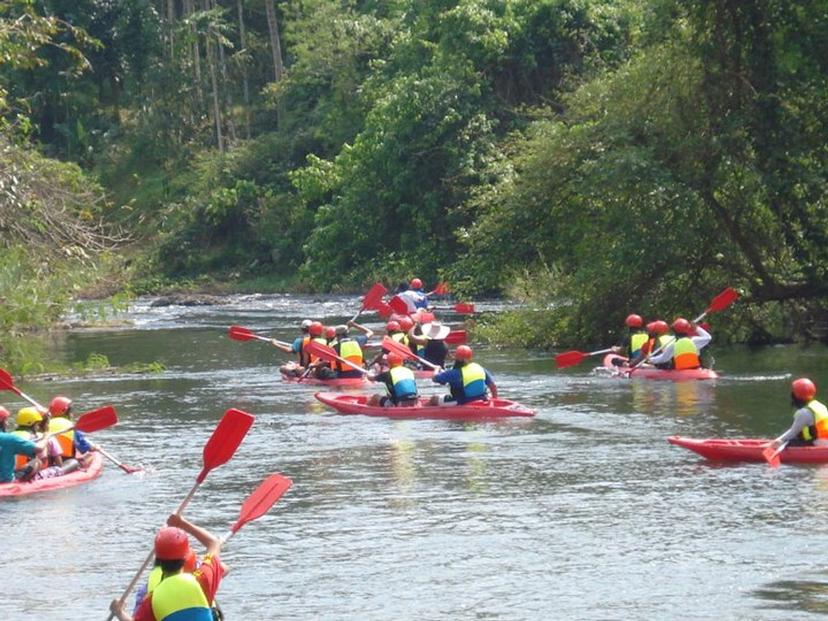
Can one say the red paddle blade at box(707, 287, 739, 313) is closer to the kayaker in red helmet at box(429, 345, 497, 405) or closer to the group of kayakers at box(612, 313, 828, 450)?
the group of kayakers at box(612, 313, 828, 450)

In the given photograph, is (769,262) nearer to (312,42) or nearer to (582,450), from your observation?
(582,450)

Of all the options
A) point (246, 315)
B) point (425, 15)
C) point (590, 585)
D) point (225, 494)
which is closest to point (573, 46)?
point (425, 15)

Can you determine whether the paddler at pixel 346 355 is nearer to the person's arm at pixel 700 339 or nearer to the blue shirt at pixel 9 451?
the person's arm at pixel 700 339

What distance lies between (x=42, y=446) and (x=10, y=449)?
0.42 meters

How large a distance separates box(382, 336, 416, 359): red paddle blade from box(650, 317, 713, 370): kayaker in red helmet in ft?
12.5

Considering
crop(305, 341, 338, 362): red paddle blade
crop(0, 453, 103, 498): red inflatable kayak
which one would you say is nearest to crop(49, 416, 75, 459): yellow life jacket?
crop(0, 453, 103, 498): red inflatable kayak

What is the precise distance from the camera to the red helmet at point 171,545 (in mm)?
9445

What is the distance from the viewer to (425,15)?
5044cm

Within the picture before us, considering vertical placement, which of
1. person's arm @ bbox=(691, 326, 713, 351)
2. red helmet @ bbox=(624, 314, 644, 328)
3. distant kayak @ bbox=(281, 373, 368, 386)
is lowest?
distant kayak @ bbox=(281, 373, 368, 386)

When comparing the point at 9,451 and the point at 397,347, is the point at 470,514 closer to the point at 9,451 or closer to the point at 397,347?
the point at 9,451

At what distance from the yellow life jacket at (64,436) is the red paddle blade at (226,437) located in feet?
20.9

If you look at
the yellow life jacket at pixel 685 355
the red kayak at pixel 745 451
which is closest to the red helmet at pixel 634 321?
the yellow life jacket at pixel 685 355

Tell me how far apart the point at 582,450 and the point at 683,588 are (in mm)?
6387

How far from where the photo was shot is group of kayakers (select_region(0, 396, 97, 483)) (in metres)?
16.7
